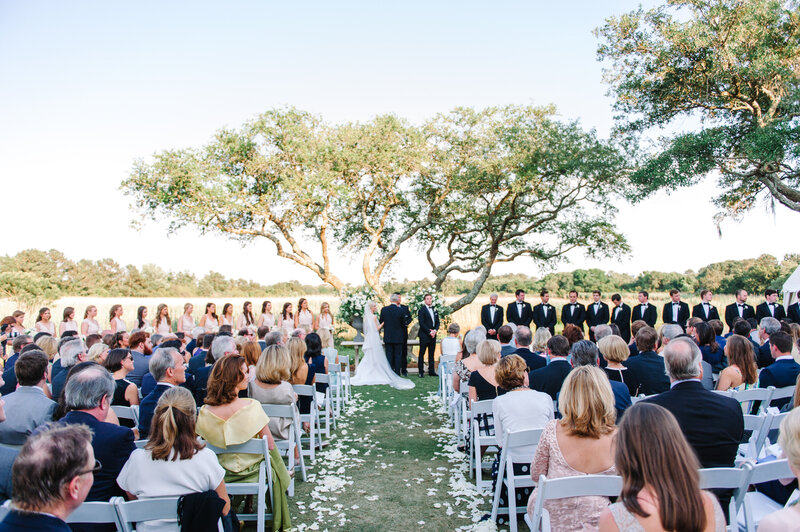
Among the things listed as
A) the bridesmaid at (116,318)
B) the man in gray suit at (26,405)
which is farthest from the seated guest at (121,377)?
the bridesmaid at (116,318)

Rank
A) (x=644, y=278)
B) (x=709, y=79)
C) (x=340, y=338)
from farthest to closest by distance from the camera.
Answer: (x=644, y=278) → (x=340, y=338) → (x=709, y=79)

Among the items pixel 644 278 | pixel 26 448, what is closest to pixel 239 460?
pixel 26 448

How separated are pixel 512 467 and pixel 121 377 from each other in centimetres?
371

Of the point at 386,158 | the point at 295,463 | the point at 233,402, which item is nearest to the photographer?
the point at 233,402

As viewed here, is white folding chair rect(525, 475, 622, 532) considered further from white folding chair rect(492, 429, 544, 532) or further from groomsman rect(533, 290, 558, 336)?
groomsman rect(533, 290, 558, 336)

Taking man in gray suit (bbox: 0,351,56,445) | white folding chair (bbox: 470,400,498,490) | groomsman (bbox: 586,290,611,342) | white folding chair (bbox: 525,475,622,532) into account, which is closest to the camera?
white folding chair (bbox: 525,475,622,532)

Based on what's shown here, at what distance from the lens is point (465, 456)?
600cm

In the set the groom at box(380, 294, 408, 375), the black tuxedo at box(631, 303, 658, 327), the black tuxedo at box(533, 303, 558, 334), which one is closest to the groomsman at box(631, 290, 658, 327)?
the black tuxedo at box(631, 303, 658, 327)

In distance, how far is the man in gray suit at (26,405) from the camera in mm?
3647

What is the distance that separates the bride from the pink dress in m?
8.36

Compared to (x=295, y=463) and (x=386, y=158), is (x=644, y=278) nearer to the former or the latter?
(x=386, y=158)

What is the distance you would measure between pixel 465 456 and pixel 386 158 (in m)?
14.3

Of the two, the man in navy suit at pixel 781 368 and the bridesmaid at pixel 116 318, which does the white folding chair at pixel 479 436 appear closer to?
the man in navy suit at pixel 781 368

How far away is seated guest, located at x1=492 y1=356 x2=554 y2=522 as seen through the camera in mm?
4168
